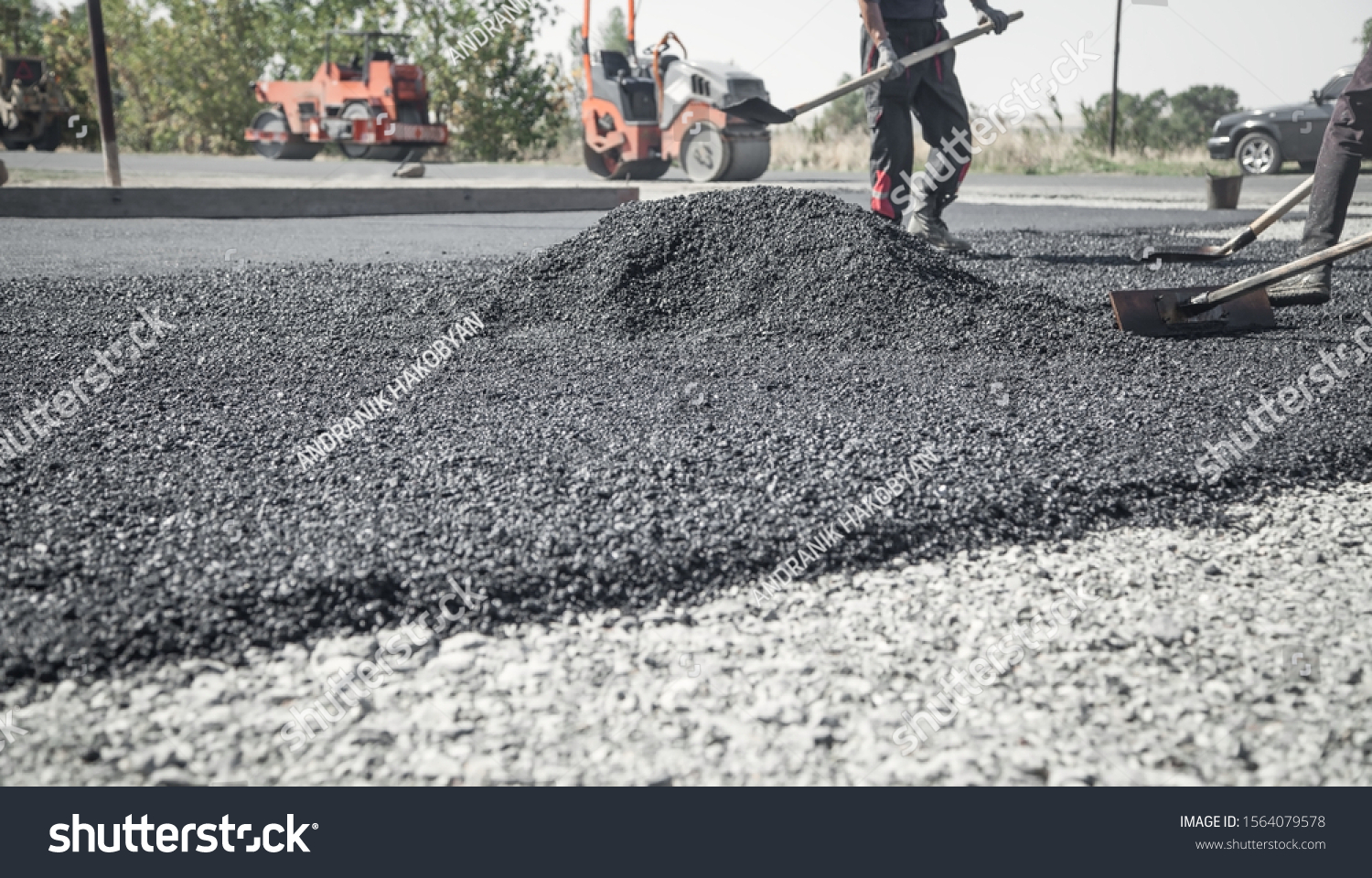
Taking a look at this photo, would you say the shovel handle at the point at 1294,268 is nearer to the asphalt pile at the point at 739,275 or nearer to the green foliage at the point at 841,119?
the asphalt pile at the point at 739,275

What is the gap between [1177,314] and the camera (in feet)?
12.1

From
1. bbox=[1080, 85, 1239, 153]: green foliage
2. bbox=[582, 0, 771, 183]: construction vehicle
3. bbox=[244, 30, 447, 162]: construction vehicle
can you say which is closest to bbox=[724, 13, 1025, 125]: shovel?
bbox=[582, 0, 771, 183]: construction vehicle

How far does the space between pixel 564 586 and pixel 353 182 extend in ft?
34.8

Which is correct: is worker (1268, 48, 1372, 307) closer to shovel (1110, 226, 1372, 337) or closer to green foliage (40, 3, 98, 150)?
shovel (1110, 226, 1372, 337)

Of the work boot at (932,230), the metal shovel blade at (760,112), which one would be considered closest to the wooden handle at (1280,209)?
the work boot at (932,230)

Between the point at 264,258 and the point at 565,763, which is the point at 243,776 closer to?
the point at 565,763

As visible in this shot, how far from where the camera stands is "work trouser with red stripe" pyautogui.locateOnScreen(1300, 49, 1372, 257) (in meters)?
3.54

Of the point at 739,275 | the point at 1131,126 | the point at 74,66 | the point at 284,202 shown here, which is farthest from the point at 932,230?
the point at 74,66

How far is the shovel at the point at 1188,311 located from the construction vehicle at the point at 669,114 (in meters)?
7.56

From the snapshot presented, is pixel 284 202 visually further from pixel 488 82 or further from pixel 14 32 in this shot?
pixel 14 32

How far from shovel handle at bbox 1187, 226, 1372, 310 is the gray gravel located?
63.3 inches

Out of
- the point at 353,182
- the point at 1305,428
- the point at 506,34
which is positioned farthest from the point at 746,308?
the point at 506,34

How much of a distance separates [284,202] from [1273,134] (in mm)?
11605
